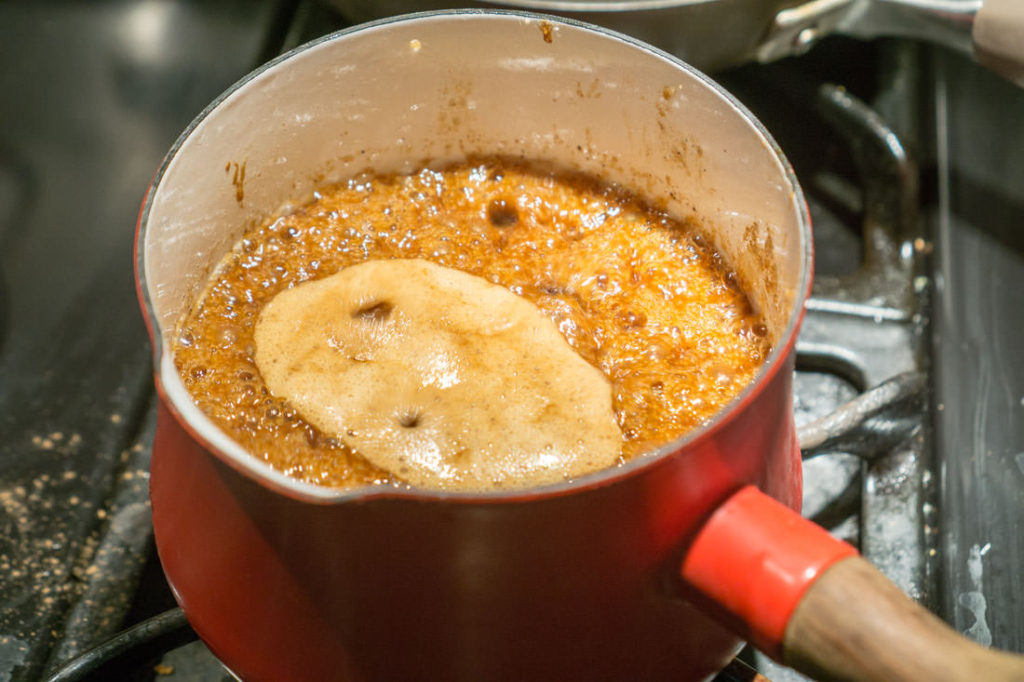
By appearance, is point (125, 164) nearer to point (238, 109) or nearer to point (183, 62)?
point (183, 62)

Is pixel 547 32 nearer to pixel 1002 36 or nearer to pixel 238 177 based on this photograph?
pixel 238 177

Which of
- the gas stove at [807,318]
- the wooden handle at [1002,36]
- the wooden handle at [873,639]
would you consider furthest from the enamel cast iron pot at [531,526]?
the wooden handle at [1002,36]

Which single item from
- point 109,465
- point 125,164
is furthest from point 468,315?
point 125,164

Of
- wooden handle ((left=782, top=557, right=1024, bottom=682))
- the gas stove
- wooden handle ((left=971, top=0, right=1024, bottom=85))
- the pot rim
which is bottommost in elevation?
the gas stove

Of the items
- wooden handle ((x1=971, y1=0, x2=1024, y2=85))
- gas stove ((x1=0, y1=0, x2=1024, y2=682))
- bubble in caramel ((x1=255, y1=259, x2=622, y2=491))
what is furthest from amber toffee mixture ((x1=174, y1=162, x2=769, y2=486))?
wooden handle ((x1=971, y1=0, x2=1024, y2=85))

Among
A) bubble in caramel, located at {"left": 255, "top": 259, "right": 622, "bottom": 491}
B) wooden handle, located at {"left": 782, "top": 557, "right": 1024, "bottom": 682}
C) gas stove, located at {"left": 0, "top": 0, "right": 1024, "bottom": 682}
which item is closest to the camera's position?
wooden handle, located at {"left": 782, "top": 557, "right": 1024, "bottom": 682}

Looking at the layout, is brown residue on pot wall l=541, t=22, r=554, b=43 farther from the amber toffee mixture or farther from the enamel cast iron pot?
the amber toffee mixture

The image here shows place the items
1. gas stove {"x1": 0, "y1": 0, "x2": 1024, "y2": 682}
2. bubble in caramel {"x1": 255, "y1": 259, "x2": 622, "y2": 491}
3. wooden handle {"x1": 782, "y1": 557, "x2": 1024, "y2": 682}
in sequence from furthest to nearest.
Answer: gas stove {"x1": 0, "y1": 0, "x2": 1024, "y2": 682}, bubble in caramel {"x1": 255, "y1": 259, "x2": 622, "y2": 491}, wooden handle {"x1": 782, "y1": 557, "x2": 1024, "y2": 682}
